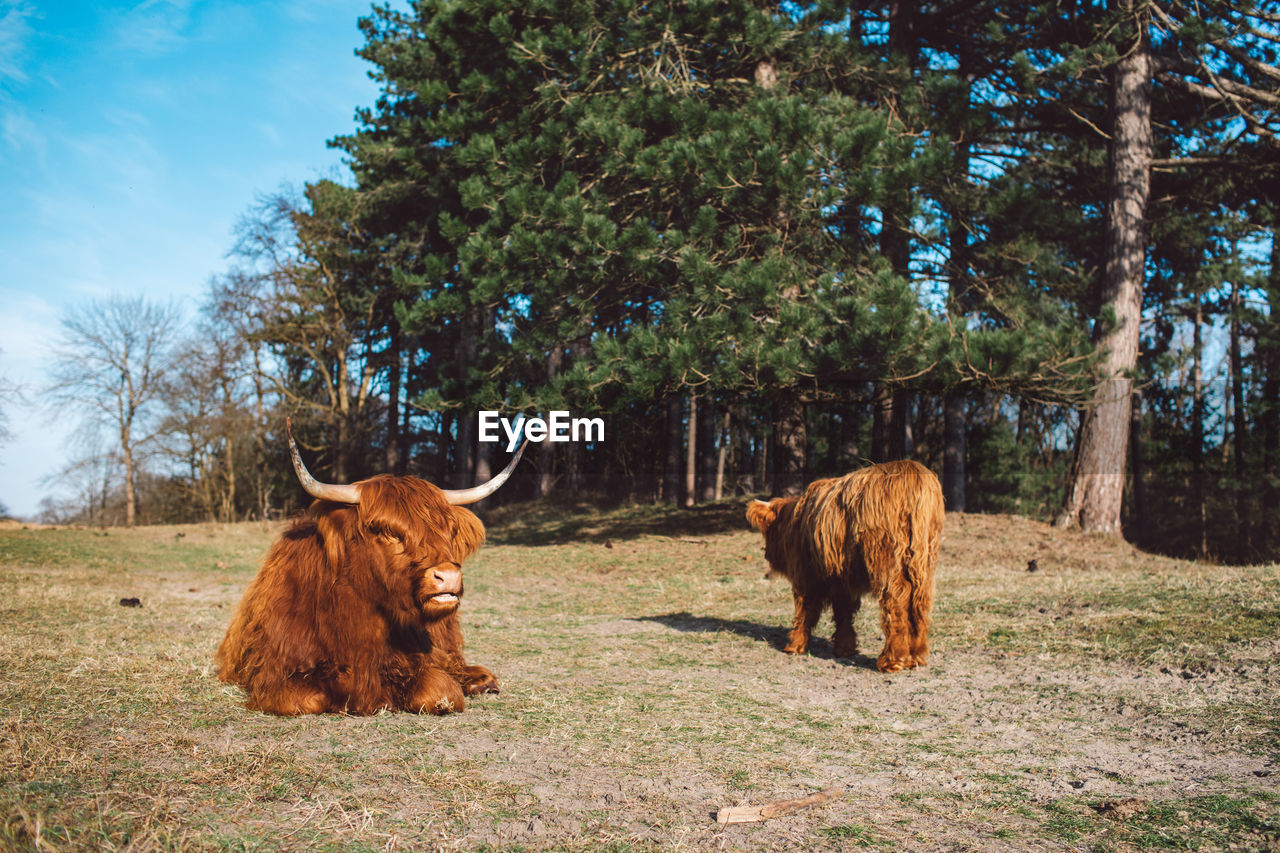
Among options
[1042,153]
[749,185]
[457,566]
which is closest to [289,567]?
[457,566]

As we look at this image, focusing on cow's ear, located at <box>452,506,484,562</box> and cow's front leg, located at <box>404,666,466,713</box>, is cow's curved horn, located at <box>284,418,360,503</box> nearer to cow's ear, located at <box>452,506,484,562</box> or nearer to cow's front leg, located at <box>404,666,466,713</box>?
cow's ear, located at <box>452,506,484,562</box>

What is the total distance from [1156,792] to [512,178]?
12.7 metres

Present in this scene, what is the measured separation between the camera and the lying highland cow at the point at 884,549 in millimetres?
5340

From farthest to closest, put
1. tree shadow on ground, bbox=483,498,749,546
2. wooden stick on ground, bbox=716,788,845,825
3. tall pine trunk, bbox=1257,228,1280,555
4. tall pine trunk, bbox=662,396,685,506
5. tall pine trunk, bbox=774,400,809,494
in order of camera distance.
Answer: tall pine trunk, bbox=662,396,685,506, tall pine trunk, bbox=1257,228,1280,555, tall pine trunk, bbox=774,400,809,494, tree shadow on ground, bbox=483,498,749,546, wooden stick on ground, bbox=716,788,845,825

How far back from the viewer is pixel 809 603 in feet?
20.2

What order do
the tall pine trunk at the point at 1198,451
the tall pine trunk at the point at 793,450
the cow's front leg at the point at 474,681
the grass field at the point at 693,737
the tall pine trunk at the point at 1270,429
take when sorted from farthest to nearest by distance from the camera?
the tall pine trunk at the point at 1198,451 < the tall pine trunk at the point at 1270,429 < the tall pine trunk at the point at 793,450 < the cow's front leg at the point at 474,681 < the grass field at the point at 693,737

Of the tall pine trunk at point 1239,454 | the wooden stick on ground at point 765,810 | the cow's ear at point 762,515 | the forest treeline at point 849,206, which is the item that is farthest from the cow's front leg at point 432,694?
the tall pine trunk at point 1239,454

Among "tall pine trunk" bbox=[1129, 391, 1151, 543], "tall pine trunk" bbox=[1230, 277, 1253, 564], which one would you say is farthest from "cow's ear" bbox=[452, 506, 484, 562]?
"tall pine trunk" bbox=[1129, 391, 1151, 543]

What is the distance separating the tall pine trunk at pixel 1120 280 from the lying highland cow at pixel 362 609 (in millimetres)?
11116

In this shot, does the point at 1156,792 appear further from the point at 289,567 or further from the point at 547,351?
the point at 547,351

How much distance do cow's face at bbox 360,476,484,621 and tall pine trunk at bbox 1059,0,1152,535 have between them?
11255mm

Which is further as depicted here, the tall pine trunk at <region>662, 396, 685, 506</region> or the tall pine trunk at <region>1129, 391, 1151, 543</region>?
the tall pine trunk at <region>1129, 391, 1151, 543</region>

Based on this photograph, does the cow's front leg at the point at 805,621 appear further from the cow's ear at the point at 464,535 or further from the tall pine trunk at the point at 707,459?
the tall pine trunk at the point at 707,459

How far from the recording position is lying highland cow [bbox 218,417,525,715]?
151 inches
